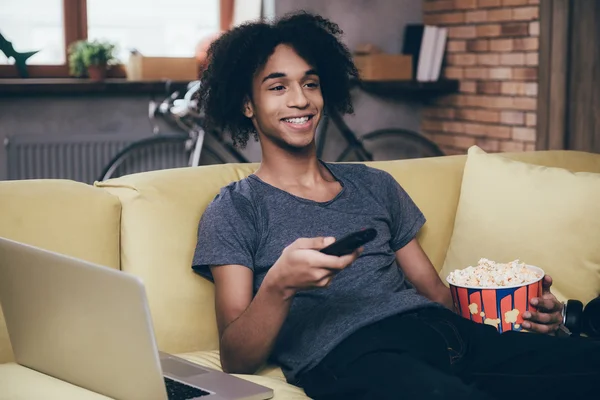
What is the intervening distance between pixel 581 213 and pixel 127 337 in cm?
126

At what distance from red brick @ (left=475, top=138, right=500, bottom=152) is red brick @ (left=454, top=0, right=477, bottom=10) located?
2.23ft

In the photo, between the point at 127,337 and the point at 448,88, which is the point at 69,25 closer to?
the point at 448,88

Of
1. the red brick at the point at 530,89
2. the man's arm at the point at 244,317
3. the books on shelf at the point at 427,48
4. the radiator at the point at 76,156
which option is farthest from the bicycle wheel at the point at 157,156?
the man's arm at the point at 244,317

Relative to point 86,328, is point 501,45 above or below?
above

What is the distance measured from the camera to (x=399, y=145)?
4.94 meters

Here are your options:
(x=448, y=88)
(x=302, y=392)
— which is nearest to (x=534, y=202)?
(x=302, y=392)

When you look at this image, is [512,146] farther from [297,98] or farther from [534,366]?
[534,366]

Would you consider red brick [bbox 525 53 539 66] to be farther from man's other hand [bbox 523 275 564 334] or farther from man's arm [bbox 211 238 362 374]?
man's arm [bbox 211 238 362 374]

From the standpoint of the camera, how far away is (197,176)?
80.4 inches

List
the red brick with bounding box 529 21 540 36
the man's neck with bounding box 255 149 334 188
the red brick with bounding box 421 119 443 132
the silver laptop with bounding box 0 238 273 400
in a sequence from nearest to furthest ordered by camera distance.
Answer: the silver laptop with bounding box 0 238 273 400 → the man's neck with bounding box 255 149 334 188 → the red brick with bounding box 529 21 540 36 → the red brick with bounding box 421 119 443 132

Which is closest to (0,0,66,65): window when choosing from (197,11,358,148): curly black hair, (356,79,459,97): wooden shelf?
(356,79,459,97): wooden shelf

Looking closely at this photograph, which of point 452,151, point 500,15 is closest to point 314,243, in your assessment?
point 500,15

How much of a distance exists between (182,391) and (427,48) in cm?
355

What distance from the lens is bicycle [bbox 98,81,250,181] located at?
4.25 metres
